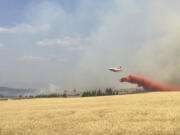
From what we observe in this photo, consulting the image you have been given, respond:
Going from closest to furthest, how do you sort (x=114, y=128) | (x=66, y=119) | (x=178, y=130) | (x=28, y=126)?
(x=178, y=130) < (x=114, y=128) < (x=28, y=126) < (x=66, y=119)

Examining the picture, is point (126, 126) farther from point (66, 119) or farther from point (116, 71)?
point (116, 71)

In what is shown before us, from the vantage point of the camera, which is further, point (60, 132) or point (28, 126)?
point (28, 126)

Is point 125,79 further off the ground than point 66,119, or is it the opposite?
point 125,79

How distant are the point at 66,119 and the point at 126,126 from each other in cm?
787

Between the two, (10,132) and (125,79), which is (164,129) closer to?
(10,132)

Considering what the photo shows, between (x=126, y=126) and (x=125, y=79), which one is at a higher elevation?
(x=125, y=79)

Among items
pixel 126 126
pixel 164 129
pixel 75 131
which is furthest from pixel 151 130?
pixel 75 131

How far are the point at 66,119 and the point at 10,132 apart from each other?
627cm

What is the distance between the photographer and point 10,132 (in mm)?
20234

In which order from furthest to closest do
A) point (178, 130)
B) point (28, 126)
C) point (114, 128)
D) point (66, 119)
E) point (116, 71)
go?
point (116, 71) < point (66, 119) < point (28, 126) < point (114, 128) < point (178, 130)

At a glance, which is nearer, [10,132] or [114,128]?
[114,128]

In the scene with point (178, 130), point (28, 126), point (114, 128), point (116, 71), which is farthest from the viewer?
point (116, 71)

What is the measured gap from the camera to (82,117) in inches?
1014

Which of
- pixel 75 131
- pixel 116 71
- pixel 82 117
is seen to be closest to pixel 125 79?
pixel 116 71
